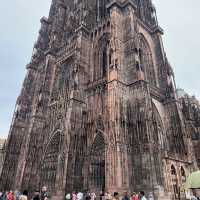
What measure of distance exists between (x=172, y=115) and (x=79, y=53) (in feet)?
36.9

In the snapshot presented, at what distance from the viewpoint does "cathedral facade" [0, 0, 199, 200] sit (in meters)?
13.6

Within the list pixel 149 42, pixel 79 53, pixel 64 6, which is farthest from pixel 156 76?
pixel 64 6

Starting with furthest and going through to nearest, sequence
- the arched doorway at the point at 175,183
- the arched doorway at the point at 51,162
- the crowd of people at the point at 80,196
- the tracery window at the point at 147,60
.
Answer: the tracery window at the point at 147,60
the arched doorway at the point at 51,162
the arched doorway at the point at 175,183
the crowd of people at the point at 80,196

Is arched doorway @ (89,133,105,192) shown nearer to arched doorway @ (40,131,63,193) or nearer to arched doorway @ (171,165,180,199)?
arched doorway @ (40,131,63,193)

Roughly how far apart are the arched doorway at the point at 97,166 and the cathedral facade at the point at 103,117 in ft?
0.23

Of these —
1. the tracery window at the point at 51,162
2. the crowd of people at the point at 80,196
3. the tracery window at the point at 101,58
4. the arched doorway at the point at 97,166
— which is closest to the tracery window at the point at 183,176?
the crowd of people at the point at 80,196

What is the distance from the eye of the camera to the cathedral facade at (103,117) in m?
13.6

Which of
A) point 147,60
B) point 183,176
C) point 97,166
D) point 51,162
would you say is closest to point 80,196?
point 97,166

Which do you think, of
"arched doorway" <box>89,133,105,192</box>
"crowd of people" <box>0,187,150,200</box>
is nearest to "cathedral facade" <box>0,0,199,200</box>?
"arched doorway" <box>89,133,105,192</box>

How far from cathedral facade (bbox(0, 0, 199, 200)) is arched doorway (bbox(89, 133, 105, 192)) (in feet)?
0.23

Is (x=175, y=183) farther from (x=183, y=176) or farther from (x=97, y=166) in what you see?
(x=97, y=166)

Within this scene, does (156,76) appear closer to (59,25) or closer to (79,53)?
(79,53)

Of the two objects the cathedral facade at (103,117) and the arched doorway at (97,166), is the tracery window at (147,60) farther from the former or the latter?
the arched doorway at (97,166)

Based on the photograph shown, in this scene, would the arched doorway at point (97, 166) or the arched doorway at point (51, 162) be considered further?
the arched doorway at point (51, 162)
